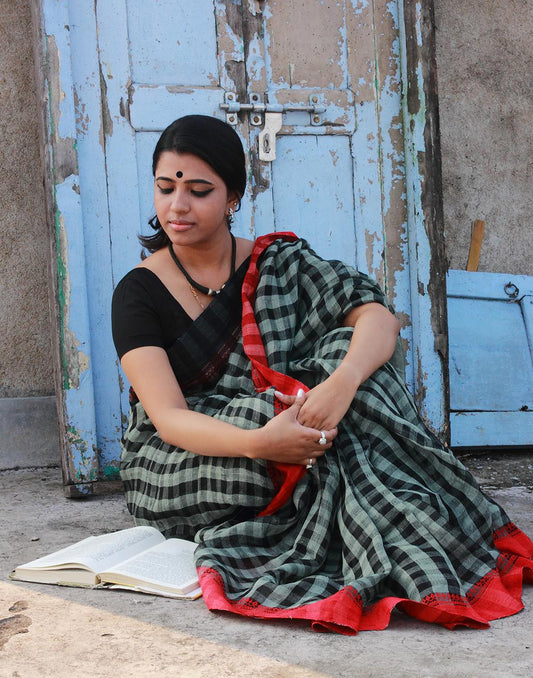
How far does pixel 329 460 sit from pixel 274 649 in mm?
597

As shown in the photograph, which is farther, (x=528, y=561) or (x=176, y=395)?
(x=176, y=395)

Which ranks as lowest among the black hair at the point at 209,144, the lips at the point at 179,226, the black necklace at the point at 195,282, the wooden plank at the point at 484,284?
the wooden plank at the point at 484,284

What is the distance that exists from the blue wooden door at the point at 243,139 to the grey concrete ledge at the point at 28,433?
19.4 inches

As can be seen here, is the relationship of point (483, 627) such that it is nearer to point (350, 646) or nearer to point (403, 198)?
point (350, 646)

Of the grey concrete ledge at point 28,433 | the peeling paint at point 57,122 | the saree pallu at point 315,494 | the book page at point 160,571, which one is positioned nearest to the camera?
the saree pallu at point 315,494

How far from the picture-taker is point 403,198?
3.43 meters

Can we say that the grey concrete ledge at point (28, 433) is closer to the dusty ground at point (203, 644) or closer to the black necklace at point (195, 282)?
the black necklace at point (195, 282)

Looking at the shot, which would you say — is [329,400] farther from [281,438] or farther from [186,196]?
[186,196]

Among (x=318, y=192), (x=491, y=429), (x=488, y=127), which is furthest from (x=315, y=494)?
(x=488, y=127)

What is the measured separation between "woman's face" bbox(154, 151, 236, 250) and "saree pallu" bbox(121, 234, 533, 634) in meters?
0.20

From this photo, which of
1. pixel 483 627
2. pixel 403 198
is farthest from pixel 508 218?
pixel 483 627

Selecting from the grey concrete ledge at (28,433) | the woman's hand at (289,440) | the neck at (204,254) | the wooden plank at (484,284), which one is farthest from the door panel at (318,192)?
the woman's hand at (289,440)

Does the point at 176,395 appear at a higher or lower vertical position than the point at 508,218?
lower

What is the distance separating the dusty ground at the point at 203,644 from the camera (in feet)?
4.80
